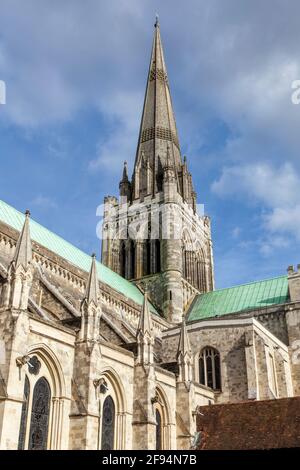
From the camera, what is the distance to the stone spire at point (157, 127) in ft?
155

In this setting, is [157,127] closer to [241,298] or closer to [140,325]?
[241,298]

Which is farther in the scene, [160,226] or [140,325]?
[160,226]

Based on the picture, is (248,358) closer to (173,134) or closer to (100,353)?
(100,353)

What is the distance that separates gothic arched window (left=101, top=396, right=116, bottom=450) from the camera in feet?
66.5

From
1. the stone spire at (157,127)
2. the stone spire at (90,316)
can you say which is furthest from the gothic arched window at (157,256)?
the stone spire at (90,316)

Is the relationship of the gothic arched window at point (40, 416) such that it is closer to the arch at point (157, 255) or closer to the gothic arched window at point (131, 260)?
the arch at point (157, 255)

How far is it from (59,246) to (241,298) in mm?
14788

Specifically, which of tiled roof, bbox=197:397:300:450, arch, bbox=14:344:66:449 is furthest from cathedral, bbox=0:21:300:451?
tiled roof, bbox=197:397:300:450

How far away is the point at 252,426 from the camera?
21234 mm

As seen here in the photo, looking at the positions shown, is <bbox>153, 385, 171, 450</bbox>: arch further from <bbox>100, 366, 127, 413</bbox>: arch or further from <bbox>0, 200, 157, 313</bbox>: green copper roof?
<bbox>0, 200, 157, 313</bbox>: green copper roof

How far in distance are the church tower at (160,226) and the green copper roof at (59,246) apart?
290 centimetres

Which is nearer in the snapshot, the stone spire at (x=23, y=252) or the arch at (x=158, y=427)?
the stone spire at (x=23, y=252)

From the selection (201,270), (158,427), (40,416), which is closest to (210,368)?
(158,427)
